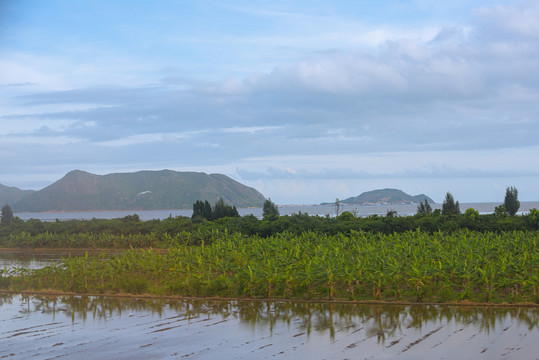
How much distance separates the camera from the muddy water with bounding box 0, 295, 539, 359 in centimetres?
962

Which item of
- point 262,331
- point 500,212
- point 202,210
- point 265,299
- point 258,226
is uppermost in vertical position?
point 202,210

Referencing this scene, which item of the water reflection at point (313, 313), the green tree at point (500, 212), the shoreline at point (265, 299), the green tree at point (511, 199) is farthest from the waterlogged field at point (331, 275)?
the green tree at point (511, 199)

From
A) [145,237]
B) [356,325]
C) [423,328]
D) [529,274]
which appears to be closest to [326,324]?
[356,325]

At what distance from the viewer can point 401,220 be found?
92.8 feet

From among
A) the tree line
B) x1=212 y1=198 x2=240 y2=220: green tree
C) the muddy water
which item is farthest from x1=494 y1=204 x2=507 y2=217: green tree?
x1=212 y1=198 x2=240 y2=220: green tree

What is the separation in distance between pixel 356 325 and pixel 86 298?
26.3 ft

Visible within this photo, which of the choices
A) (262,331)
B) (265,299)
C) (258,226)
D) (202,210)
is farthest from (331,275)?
(202,210)

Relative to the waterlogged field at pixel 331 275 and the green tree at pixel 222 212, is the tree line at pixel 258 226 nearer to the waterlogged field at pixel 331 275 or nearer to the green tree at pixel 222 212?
the green tree at pixel 222 212

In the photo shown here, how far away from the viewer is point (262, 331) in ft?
37.0

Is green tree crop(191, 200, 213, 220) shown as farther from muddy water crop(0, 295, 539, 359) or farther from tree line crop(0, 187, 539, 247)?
muddy water crop(0, 295, 539, 359)

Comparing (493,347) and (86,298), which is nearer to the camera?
(493,347)

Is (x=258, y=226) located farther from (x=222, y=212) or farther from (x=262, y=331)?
(x=262, y=331)

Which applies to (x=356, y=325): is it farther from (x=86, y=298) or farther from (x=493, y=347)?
(x=86, y=298)

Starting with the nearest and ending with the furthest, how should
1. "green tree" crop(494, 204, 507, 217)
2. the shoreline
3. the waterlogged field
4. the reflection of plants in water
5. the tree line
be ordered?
the reflection of plants in water → the shoreline → the waterlogged field → the tree line → "green tree" crop(494, 204, 507, 217)
